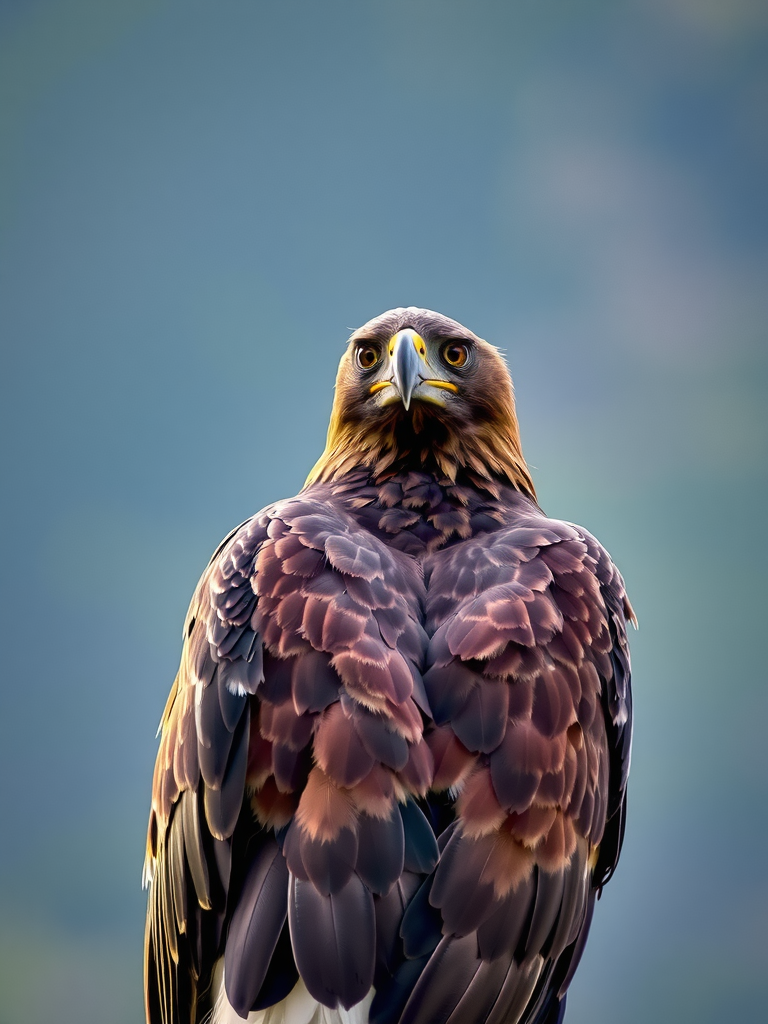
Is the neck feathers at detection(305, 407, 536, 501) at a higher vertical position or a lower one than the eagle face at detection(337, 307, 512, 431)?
lower

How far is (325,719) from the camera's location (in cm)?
251

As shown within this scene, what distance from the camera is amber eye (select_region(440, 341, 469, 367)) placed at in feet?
12.2

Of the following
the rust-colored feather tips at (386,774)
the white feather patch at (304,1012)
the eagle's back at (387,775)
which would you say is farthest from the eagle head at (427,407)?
the white feather patch at (304,1012)

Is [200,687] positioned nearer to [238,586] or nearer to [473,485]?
[238,586]

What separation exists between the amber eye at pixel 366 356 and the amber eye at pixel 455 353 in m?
0.23

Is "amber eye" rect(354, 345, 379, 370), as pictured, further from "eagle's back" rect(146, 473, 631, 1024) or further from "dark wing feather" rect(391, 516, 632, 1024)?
"dark wing feather" rect(391, 516, 632, 1024)

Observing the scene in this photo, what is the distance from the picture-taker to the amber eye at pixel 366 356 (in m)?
3.74

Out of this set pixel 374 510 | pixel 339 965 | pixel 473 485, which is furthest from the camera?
pixel 473 485

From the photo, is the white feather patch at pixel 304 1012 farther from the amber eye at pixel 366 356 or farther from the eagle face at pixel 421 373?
the amber eye at pixel 366 356

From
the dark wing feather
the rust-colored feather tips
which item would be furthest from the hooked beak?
the dark wing feather

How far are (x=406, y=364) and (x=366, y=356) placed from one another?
0.38 metres

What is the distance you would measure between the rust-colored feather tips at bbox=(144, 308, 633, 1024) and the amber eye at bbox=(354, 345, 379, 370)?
71 cm

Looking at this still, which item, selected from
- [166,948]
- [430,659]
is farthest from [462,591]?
[166,948]

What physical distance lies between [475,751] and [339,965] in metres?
0.55
